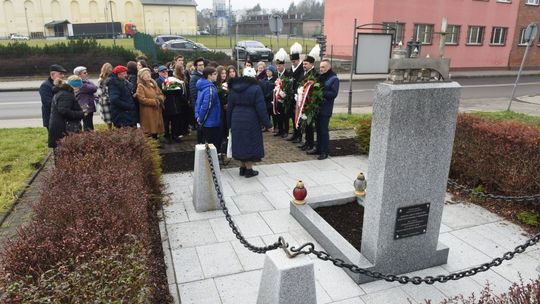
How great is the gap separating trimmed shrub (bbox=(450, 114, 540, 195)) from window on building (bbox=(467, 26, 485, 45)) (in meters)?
29.0

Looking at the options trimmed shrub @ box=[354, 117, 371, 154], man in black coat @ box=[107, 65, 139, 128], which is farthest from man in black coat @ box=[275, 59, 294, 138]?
man in black coat @ box=[107, 65, 139, 128]

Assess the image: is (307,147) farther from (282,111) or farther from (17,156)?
(17,156)

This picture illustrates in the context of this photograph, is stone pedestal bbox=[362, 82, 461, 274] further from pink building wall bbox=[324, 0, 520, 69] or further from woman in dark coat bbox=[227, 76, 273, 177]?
pink building wall bbox=[324, 0, 520, 69]

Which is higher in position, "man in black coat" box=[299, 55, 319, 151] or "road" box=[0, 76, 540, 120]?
"man in black coat" box=[299, 55, 319, 151]

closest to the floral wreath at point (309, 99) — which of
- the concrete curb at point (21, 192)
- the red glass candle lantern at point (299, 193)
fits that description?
the red glass candle lantern at point (299, 193)

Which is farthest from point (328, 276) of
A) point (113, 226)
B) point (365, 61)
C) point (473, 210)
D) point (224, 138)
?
point (365, 61)

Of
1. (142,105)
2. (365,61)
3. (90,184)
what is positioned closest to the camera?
(90,184)

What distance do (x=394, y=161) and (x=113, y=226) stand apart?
8.88 feet

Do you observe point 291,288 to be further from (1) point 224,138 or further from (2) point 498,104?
(2) point 498,104

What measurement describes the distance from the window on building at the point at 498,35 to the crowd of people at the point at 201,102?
97.1 feet

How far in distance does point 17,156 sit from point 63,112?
3.03 meters

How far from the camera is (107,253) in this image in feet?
9.12

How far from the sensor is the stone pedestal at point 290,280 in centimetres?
284

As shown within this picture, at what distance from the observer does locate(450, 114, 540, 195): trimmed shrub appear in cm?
591
